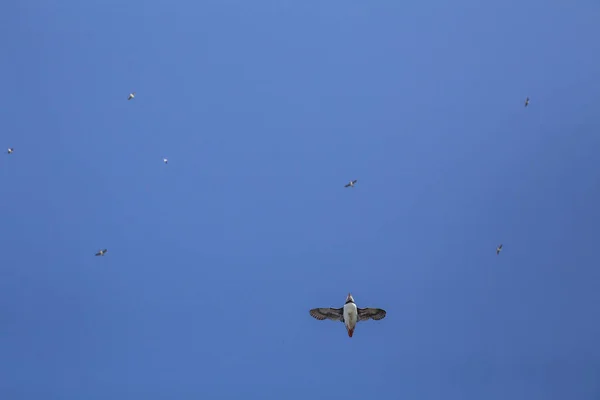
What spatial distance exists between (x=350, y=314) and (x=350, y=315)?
11 cm

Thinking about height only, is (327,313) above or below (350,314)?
above

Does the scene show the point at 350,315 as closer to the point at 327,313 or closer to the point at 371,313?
the point at 371,313

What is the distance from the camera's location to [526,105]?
62406mm

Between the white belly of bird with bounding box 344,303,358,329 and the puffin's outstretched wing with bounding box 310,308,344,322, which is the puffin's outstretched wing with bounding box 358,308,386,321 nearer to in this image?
the white belly of bird with bounding box 344,303,358,329

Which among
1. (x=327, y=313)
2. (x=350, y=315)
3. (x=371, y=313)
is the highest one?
(x=327, y=313)

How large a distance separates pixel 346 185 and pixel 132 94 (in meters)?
21.8

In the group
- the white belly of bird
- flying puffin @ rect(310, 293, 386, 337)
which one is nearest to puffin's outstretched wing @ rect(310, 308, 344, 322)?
flying puffin @ rect(310, 293, 386, 337)

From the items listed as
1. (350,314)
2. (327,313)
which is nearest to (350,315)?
(350,314)

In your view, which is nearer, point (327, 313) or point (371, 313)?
point (371, 313)

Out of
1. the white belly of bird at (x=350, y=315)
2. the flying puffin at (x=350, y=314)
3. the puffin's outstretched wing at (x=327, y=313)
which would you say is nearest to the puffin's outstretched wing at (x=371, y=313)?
the flying puffin at (x=350, y=314)

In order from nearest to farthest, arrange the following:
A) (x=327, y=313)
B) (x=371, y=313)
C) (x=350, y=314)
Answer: (x=350, y=314) < (x=371, y=313) < (x=327, y=313)

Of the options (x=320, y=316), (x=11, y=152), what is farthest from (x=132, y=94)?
(x=320, y=316)

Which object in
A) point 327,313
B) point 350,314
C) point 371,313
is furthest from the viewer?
A: point 327,313

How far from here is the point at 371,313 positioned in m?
54.8
